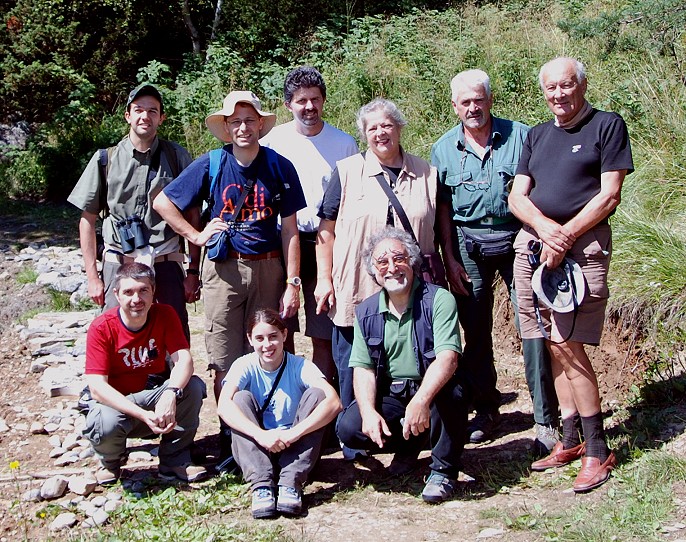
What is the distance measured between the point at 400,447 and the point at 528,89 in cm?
593

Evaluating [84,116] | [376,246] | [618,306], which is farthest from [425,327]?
[84,116]

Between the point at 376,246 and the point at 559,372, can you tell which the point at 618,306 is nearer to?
the point at 559,372

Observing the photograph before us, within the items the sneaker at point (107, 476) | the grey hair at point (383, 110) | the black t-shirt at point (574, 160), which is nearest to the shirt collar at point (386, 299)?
the black t-shirt at point (574, 160)

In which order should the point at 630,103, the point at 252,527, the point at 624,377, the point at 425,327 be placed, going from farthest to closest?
the point at 630,103 < the point at 624,377 < the point at 425,327 < the point at 252,527

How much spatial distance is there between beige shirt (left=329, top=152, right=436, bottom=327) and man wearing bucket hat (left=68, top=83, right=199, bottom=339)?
940 millimetres

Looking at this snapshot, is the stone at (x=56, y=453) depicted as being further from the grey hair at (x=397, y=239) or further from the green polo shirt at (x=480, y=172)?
the green polo shirt at (x=480, y=172)

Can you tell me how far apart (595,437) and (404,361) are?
0.98m

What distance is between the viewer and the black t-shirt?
3939 mm

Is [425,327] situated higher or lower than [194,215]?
lower

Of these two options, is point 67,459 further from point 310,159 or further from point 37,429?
point 310,159

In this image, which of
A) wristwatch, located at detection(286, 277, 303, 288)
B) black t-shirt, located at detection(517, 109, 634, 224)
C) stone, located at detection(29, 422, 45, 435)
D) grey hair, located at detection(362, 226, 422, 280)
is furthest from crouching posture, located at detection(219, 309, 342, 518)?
stone, located at detection(29, 422, 45, 435)

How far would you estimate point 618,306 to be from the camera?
536 centimetres

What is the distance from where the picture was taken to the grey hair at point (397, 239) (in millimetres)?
4168

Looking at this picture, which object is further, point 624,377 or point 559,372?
point 624,377
